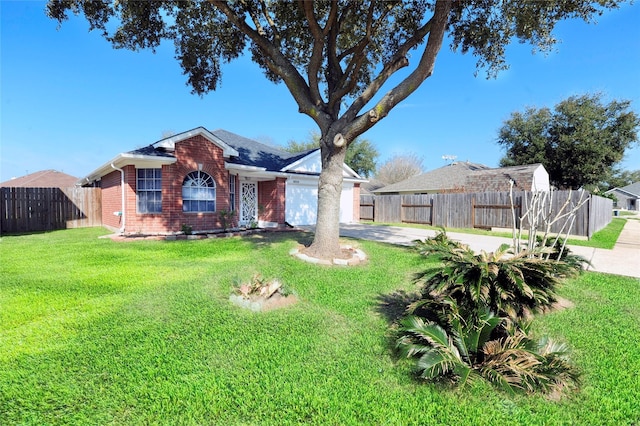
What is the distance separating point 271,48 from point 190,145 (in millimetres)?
5446

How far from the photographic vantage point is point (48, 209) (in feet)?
44.5

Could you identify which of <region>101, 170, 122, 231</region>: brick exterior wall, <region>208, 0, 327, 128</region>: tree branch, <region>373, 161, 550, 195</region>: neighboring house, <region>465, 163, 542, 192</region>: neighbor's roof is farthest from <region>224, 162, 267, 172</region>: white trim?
<region>465, 163, 542, 192</region>: neighbor's roof

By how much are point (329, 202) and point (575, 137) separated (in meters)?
24.8

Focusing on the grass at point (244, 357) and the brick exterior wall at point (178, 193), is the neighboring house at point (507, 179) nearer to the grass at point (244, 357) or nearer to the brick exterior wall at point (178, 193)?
the grass at point (244, 357)

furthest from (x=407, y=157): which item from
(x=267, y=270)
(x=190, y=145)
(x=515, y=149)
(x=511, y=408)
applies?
(x=511, y=408)

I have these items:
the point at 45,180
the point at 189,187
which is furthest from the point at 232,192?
the point at 45,180

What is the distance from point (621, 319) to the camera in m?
4.04

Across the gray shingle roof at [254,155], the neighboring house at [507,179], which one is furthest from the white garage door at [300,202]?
the neighboring house at [507,179]

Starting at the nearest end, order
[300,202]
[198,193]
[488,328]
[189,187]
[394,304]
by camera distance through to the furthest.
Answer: [488,328], [394,304], [189,187], [198,193], [300,202]

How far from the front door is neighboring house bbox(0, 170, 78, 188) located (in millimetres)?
23913

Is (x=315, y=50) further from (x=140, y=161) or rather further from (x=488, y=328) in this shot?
(x=140, y=161)

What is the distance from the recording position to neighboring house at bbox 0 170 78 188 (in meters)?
27.1

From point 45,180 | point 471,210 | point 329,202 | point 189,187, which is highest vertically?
point 45,180

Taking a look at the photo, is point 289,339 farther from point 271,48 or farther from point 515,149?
point 515,149
